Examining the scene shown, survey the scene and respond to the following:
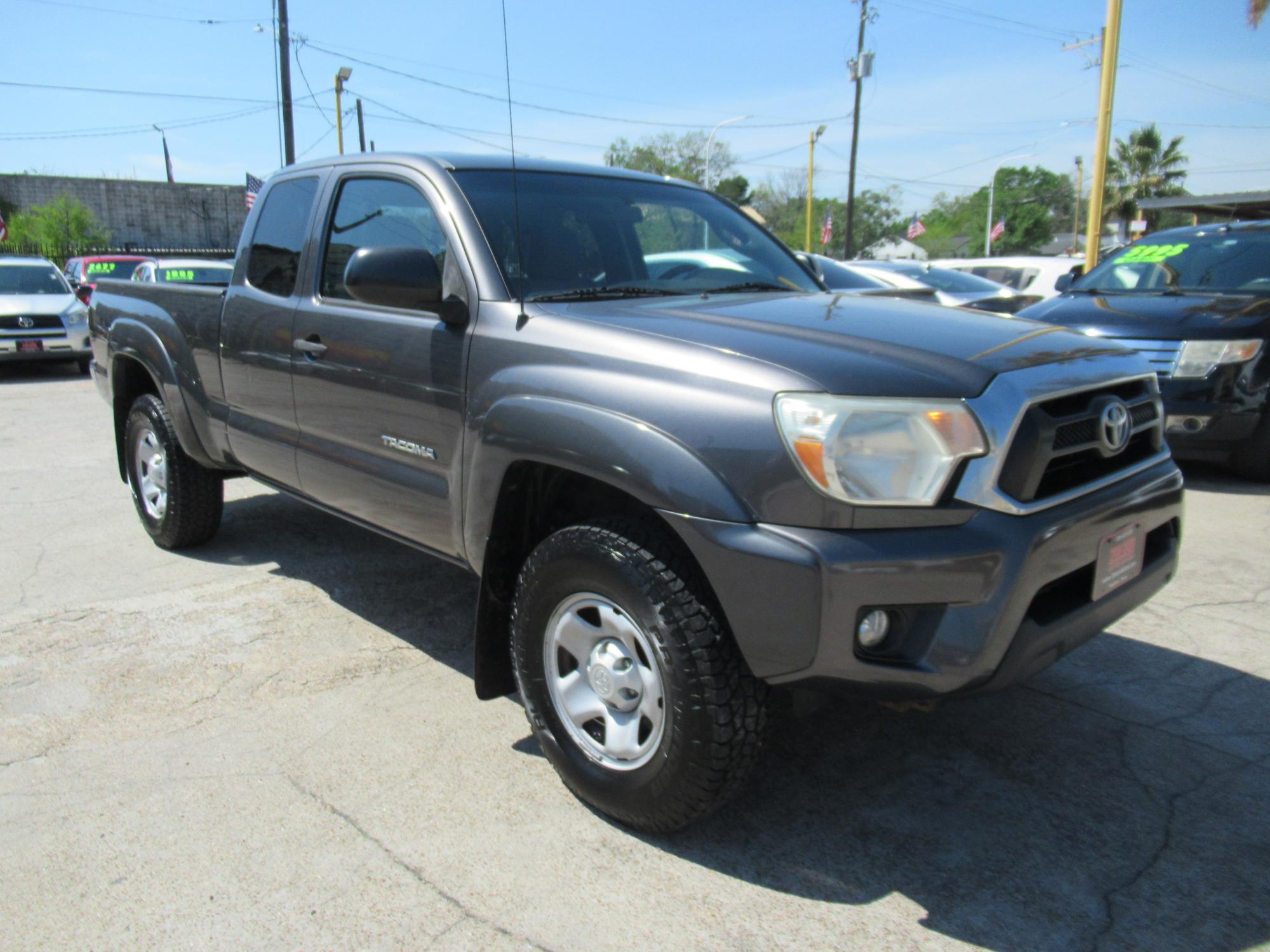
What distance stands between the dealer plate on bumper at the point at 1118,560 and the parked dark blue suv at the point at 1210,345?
3.81 m

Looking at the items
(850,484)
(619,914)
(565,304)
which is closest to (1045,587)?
(850,484)

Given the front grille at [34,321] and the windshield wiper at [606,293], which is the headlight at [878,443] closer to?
the windshield wiper at [606,293]

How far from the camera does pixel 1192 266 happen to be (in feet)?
24.1

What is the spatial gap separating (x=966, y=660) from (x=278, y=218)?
3346mm

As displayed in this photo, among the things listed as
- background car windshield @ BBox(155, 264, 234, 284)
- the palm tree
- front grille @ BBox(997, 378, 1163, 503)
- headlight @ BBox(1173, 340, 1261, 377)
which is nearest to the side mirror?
front grille @ BBox(997, 378, 1163, 503)

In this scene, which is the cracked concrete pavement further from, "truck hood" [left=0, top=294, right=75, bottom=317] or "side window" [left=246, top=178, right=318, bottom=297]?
"truck hood" [left=0, top=294, right=75, bottom=317]

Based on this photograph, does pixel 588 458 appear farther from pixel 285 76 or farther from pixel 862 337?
pixel 285 76

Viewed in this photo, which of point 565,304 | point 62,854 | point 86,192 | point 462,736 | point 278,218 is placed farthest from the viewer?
point 86,192

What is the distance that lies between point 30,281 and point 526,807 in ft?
46.7

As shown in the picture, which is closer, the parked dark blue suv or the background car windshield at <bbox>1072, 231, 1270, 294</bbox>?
the parked dark blue suv

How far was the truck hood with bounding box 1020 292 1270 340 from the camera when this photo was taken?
250 inches

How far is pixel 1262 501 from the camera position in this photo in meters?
6.18

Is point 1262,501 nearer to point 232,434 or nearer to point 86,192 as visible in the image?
point 232,434

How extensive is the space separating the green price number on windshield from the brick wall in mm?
37103
